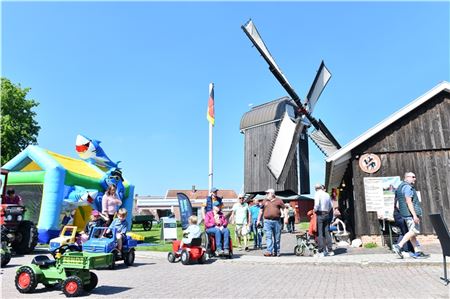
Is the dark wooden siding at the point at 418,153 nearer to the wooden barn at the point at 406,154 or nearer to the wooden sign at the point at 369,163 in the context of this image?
the wooden barn at the point at 406,154

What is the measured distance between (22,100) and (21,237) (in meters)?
30.4

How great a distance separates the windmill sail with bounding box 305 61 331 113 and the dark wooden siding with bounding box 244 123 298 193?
6.12 m

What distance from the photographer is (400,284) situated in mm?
6984

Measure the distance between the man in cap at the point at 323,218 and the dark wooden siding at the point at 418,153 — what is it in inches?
107

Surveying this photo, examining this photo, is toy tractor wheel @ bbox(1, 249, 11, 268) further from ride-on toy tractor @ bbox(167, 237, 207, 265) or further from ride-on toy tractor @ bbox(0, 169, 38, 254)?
ride-on toy tractor @ bbox(167, 237, 207, 265)

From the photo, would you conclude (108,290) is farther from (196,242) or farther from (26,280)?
(196,242)

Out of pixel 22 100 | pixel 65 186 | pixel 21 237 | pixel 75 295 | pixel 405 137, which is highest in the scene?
pixel 22 100

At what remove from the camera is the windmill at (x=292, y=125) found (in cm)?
2948

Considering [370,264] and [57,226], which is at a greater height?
[57,226]

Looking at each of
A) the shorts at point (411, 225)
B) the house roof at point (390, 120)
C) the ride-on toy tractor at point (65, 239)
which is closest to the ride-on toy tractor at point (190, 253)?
the ride-on toy tractor at point (65, 239)

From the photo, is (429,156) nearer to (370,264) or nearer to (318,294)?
(370,264)

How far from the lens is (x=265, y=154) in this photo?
125 feet

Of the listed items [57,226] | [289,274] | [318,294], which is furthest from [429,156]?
[57,226]

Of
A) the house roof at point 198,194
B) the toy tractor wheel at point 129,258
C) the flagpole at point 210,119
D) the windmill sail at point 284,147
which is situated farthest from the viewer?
the house roof at point 198,194
